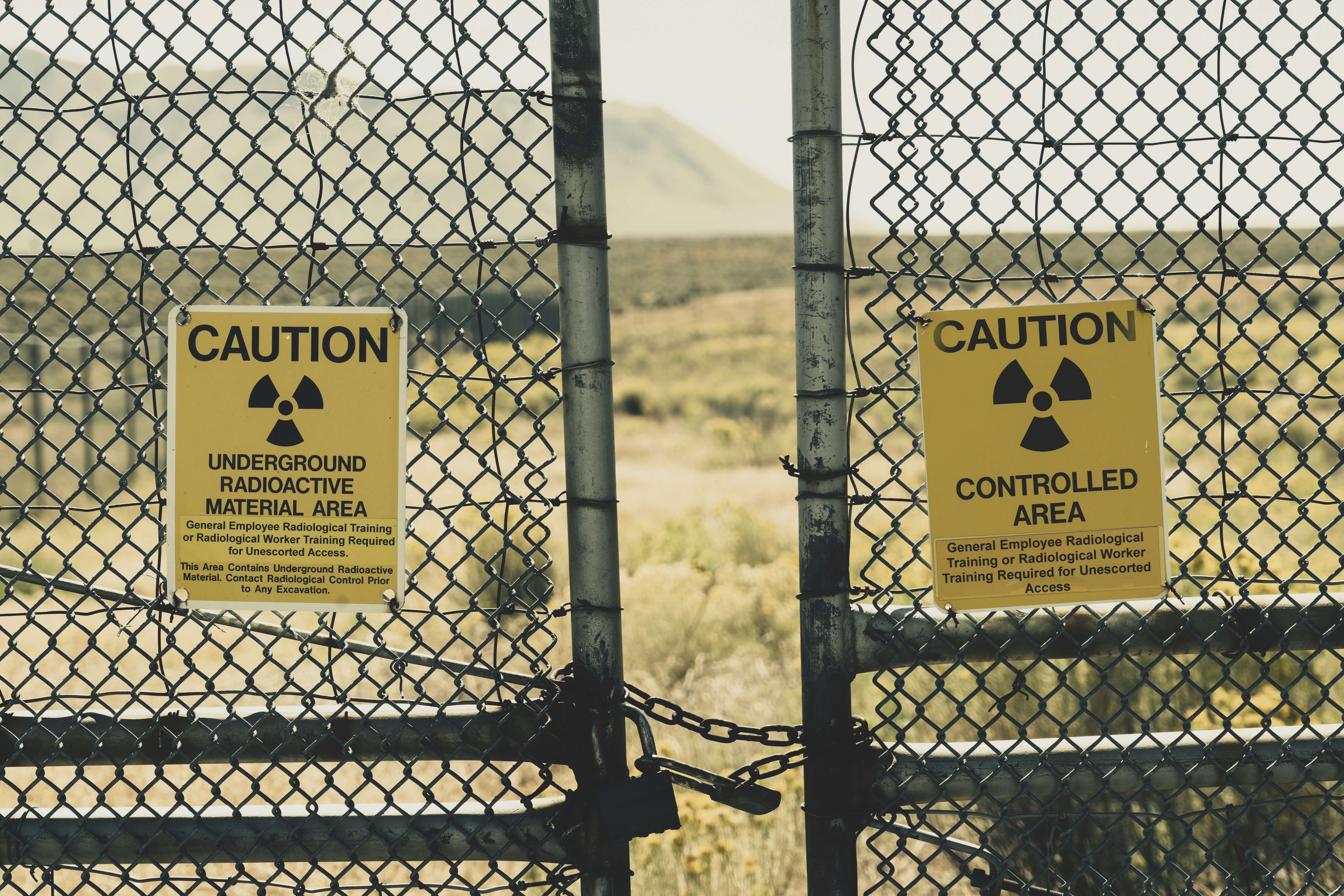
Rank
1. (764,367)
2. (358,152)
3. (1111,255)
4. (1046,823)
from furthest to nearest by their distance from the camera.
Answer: (1111,255) → (764,367) → (1046,823) → (358,152)

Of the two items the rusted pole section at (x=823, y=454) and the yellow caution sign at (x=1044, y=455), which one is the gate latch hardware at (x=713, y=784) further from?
the yellow caution sign at (x=1044, y=455)

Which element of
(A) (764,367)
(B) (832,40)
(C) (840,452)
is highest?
(A) (764,367)

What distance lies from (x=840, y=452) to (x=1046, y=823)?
7.46 feet

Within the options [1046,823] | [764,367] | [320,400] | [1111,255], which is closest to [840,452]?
[320,400]

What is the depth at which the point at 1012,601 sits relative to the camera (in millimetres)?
1925

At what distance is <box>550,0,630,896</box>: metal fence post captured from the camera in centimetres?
184

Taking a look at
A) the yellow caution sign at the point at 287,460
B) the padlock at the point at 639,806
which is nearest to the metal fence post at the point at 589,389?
the padlock at the point at 639,806

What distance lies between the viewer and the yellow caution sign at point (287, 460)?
187cm

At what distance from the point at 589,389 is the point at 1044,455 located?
88cm

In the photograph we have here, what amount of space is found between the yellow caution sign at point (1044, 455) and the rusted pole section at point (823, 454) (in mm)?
180

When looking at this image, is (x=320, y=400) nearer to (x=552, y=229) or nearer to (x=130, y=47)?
(x=552, y=229)

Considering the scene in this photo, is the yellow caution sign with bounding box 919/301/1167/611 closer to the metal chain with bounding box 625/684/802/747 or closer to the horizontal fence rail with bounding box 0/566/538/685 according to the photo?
the metal chain with bounding box 625/684/802/747

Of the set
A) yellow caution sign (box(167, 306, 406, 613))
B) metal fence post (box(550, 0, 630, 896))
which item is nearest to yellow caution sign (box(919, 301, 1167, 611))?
metal fence post (box(550, 0, 630, 896))

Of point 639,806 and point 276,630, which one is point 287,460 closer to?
point 276,630
